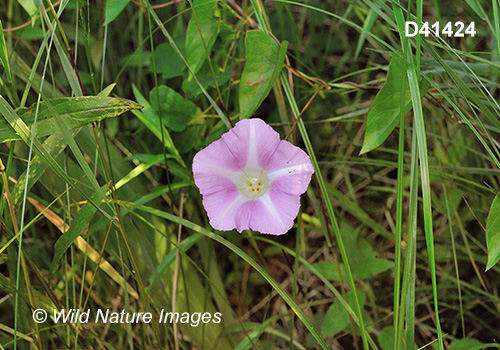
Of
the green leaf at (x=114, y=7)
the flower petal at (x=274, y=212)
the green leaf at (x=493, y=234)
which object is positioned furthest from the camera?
the green leaf at (x=114, y=7)

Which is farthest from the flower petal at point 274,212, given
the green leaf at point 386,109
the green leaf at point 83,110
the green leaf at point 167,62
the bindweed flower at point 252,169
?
the green leaf at point 167,62

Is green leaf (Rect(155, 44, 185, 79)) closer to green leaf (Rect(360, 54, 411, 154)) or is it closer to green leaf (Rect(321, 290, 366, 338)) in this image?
green leaf (Rect(360, 54, 411, 154))

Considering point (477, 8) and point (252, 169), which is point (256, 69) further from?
point (477, 8)

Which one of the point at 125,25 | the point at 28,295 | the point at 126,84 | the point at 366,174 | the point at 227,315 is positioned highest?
the point at 125,25

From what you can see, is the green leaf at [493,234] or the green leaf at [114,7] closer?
the green leaf at [493,234]

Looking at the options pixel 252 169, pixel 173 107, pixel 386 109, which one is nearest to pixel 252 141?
pixel 252 169

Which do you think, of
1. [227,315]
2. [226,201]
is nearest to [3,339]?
[227,315]

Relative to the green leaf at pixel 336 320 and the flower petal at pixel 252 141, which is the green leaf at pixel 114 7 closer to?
the flower petal at pixel 252 141

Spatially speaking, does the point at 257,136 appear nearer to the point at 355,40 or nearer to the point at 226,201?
the point at 226,201
